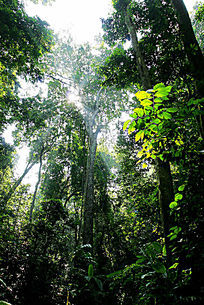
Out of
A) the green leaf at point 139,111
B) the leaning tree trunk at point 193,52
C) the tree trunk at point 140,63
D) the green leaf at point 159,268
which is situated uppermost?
the tree trunk at point 140,63

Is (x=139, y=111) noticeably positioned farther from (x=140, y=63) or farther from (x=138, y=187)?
(x=138, y=187)

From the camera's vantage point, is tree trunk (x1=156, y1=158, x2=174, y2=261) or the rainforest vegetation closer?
the rainforest vegetation

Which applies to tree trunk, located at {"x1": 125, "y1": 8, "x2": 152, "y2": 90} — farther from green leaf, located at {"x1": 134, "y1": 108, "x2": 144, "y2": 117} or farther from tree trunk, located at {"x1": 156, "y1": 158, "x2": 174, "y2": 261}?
green leaf, located at {"x1": 134, "y1": 108, "x2": 144, "y2": 117}

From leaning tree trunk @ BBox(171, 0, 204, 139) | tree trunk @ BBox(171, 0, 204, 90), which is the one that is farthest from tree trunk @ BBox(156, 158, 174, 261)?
tree trunk @ BBox(171, 0, 204, 90)

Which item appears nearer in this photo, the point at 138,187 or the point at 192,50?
the point at 192,50

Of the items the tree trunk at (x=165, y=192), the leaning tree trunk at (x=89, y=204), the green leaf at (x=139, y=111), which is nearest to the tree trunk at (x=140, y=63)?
the tree trunk at (x=165, y=192)

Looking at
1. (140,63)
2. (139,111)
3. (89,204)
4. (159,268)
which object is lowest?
(159,268)

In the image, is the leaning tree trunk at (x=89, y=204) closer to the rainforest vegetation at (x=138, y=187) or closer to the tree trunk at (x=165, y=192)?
the rainforest vegetation at (x=138, y=187)

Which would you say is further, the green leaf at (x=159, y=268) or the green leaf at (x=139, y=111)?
the green leaf at (x=159, y=268)

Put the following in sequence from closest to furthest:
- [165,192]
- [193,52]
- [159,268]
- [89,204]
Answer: [159,268] < [193,52] < [165,192] < [89,204]

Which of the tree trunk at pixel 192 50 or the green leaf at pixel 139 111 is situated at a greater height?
the tree trunk at pixel 192 50

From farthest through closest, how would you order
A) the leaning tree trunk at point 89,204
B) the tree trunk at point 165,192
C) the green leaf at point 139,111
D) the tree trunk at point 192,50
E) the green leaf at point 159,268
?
1. the leaning tree trunk at point 89,204
2. the tree trunk at point 165,192
3. the tree trunk at point 192,50
4. the green leaf at point 159,268
5. the green leaf at point 139,111

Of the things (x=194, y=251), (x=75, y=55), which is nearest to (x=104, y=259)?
(x=194, y=251)

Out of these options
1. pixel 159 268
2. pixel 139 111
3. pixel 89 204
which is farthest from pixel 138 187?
pixel 139 111
